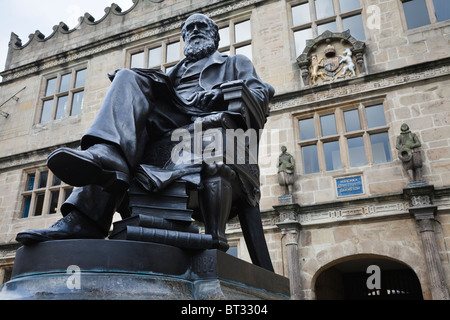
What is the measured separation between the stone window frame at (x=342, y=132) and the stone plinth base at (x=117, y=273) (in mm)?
6123

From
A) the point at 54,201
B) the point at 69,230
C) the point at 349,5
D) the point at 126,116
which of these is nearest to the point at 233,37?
the point at 349,5

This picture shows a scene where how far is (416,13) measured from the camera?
806 cm

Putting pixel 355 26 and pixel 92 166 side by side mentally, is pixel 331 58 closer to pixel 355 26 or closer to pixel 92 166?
pixel 355 26

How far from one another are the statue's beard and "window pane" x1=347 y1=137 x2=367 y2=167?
5.38 meters

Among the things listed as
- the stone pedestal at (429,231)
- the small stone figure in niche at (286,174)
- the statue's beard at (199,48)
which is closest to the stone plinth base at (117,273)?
the statue's beard at (199,48)

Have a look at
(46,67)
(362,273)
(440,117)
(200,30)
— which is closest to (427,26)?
(440,117)

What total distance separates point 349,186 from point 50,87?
9053 mm

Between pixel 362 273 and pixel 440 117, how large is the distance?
4.32m

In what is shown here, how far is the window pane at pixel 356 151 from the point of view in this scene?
7417mm

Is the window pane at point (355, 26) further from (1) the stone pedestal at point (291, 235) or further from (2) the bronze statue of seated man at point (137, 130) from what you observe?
(2) the bronze statue of seated man at point (137, 130)

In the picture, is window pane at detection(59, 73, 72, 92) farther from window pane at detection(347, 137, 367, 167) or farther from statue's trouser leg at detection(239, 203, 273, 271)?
statue's trouser leg at detection(239, 203, 273, 271)

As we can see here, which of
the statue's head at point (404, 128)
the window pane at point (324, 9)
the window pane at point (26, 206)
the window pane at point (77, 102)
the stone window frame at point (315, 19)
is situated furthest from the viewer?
the window pane at point (77, 102)

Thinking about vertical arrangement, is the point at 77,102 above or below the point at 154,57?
below
